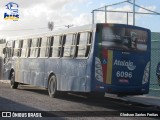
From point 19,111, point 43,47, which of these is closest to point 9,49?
point 43,47

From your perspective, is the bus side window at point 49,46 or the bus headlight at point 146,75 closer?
the bus headlight at point 146,75

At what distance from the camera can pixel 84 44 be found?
15.1 metres

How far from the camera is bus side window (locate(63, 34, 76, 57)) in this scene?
52.7ft

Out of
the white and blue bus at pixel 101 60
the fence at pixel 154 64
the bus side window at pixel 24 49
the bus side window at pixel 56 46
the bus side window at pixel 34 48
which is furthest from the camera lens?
the bus side window at pixel 24 49

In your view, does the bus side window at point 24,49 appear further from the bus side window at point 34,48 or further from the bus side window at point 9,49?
the bus side window at point 9,49

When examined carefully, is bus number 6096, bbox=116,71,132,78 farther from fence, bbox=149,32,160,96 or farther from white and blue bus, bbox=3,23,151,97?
fence, bbox=149,32,160,96

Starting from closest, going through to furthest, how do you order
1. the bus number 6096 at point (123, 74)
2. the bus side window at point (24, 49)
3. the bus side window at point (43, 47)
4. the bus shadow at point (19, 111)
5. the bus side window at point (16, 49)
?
the bus shadow at point (19, 111)
the bus number 6096 at point (123, 74)
the bus side window at point (43, 47)
the bus side window at point (24, 49)
the bus side window at point (16, 49)

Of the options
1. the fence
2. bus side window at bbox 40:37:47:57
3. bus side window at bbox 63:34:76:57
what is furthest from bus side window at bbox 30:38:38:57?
the fence

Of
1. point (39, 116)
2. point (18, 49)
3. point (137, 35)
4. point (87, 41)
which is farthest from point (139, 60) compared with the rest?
point (18, 49)

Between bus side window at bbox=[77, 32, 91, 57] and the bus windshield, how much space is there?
62cm

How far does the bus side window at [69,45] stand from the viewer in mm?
16078

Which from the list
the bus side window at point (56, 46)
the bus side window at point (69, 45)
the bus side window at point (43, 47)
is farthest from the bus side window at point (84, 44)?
the bus side window at point (43, 47)

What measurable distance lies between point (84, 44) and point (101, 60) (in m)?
1.07

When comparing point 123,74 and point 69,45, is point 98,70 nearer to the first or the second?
point 123,74
